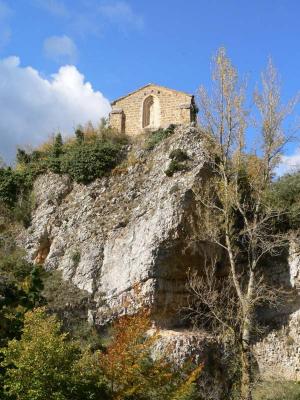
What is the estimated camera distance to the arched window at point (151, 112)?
106ft

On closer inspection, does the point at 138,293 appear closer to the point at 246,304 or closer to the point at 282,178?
the point at 246,304

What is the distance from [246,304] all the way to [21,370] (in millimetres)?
7247

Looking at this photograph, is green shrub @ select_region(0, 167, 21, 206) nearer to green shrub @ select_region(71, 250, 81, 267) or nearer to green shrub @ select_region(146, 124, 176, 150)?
green shrub @ select_region(71, 250, 81, 267)

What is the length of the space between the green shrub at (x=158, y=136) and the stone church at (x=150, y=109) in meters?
1.84

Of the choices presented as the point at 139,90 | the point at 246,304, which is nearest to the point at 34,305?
the point at 246,304

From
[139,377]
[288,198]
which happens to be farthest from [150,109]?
[139,377]

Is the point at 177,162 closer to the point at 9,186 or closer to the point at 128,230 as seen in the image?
the point at 128,230

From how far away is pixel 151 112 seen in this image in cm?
3272

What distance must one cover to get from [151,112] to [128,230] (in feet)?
36.0

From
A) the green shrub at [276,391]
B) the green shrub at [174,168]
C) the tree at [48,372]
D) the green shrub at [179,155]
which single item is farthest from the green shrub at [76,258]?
the green shrub at [276,391]

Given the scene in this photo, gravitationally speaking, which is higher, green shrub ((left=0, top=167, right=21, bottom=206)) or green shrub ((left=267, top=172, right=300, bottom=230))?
green shrub ((left=0, top=167, right=21, bottom=206))

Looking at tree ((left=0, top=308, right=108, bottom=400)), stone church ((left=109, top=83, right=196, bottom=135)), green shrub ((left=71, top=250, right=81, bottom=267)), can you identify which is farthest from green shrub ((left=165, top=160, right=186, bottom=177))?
tree ((left=0, top=308, right=108, bottom=400))

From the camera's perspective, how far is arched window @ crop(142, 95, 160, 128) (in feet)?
106

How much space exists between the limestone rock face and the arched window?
3578mm
